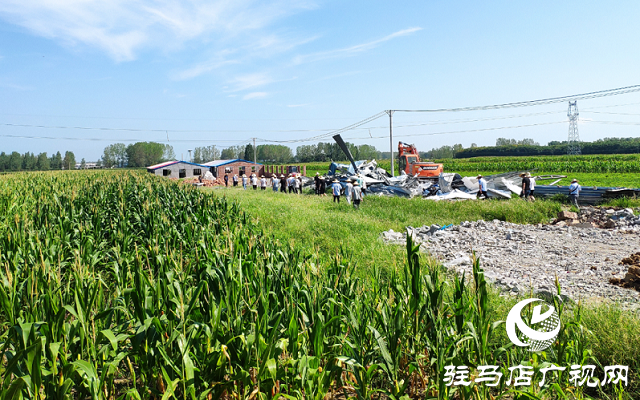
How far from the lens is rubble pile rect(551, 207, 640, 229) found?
13562 millimetres

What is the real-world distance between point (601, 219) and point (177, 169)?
48200mm

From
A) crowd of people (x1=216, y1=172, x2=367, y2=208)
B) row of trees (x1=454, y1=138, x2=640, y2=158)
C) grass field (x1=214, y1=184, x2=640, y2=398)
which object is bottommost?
grass field (x1=214, y1=184, x2=640, y2=398)

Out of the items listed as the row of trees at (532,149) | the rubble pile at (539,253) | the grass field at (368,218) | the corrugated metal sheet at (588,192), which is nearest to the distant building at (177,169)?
the grass field at (368,218)

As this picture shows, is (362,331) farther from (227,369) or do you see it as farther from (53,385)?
(53,385)

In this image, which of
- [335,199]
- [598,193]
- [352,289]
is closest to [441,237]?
[352,289]

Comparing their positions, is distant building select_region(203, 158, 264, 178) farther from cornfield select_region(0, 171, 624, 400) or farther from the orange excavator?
cornfield select_region(0, 171, 624, 400)

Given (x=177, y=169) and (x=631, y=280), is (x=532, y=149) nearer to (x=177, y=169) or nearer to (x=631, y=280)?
(x=177, y=169)

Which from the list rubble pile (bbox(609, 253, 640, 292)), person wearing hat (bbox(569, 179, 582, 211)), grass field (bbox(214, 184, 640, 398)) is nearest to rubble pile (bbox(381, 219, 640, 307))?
rubble pile (bbox(609, 253, 640, 292))

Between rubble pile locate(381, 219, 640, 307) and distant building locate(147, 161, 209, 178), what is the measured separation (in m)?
45.0

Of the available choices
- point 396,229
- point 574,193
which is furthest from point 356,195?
point 574,193

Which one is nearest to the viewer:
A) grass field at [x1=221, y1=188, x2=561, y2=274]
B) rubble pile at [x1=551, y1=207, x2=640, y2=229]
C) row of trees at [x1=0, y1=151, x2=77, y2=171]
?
grass field at [x1=221, y1=188, x2=561, y2=274]

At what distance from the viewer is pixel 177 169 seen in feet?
172

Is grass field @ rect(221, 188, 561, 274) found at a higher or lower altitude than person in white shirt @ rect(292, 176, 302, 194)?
lower

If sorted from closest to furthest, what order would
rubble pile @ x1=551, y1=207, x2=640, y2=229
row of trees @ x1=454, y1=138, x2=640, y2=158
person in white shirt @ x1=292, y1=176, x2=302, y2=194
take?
rubble pile @ x1=551, y1=207, x2=640, y2=229 < person in white shirt @ x1=292, y1=176, x2=302, y2=194 < row of trees @ x1=454, y1=138, x2=640, y2=158
